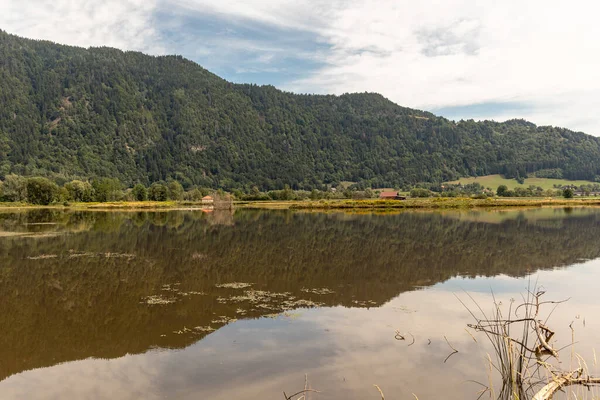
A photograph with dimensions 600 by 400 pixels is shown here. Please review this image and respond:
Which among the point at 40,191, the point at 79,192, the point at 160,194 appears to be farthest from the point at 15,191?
the point at 160,194

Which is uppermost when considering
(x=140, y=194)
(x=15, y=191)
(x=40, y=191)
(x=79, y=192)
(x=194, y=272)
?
(x=40, y=191)

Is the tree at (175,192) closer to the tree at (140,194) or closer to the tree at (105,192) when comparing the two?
the tree at (140,194)

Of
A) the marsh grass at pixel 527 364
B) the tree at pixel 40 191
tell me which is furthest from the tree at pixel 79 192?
the marsh grass at pixel 527 364

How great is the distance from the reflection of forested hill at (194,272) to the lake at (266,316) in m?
0.09

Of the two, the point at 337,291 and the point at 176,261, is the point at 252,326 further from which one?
the point at 176,261

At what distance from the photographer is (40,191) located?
11131 cm

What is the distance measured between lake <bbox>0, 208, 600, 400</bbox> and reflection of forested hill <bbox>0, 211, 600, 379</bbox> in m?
0.09

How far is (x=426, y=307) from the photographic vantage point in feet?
52.7

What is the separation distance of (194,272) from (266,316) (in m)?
9.22

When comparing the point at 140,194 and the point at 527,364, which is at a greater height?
the point at 140,194

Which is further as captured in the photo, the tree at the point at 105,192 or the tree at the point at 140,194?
the tree at the point at 140,194

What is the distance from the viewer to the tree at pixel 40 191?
110 metres

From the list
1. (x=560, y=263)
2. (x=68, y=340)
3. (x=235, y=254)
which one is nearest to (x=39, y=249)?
(x=235, y=254)

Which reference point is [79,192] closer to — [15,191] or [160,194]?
[15,191]
